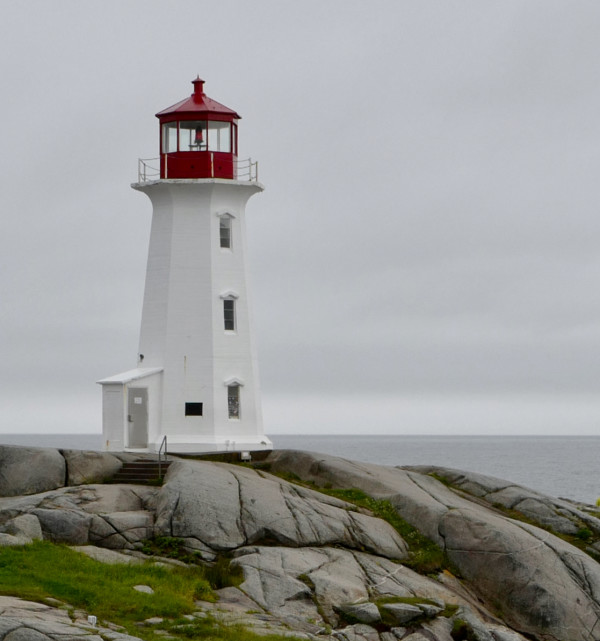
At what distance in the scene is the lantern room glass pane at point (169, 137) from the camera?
38.8 metres

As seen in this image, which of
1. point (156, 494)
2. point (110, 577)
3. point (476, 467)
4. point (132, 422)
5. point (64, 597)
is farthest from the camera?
point (476, 467)

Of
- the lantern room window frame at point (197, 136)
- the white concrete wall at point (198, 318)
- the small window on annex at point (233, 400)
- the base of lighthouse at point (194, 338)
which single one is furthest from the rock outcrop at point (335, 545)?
the lantern room window frame at point (197, 136)

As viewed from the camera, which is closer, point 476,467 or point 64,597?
point 64,597

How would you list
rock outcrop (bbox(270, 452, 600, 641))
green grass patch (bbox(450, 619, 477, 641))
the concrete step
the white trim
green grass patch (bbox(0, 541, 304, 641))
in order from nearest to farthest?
green grass patch (bbox(0, 541, 304, 641)), green grass patch (bbox(450, 619, 477, 641)), rock outcrop (bbox(270, 452, 600, 641)), the concrete step, the white trim

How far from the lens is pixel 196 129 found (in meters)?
38.9

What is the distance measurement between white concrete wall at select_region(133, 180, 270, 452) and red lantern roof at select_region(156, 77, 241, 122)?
2.26m

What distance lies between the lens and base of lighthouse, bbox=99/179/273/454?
37594 mm

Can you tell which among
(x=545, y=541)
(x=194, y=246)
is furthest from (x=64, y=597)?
(x=194, y=246)

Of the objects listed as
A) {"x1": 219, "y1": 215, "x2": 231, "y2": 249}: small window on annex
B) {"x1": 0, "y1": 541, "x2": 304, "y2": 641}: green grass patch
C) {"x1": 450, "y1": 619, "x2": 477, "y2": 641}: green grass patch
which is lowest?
{"x1": 450, "y1": 619, "x2": 477, "y2": 641}: green grass patch

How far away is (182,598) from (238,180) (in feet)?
59.9

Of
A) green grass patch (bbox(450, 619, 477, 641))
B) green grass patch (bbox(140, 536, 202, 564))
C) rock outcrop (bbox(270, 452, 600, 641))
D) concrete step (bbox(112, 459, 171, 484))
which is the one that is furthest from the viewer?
concrete step (bbox(112, 459, 171, 484))

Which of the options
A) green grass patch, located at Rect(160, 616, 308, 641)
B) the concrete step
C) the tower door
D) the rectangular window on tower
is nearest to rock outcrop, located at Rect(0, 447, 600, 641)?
the concrete step

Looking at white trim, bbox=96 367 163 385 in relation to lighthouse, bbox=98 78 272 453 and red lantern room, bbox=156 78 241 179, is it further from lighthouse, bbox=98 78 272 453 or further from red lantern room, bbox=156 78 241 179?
red lantern room, bbox=156 78 241 179

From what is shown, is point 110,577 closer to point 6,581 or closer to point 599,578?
point 6,581
